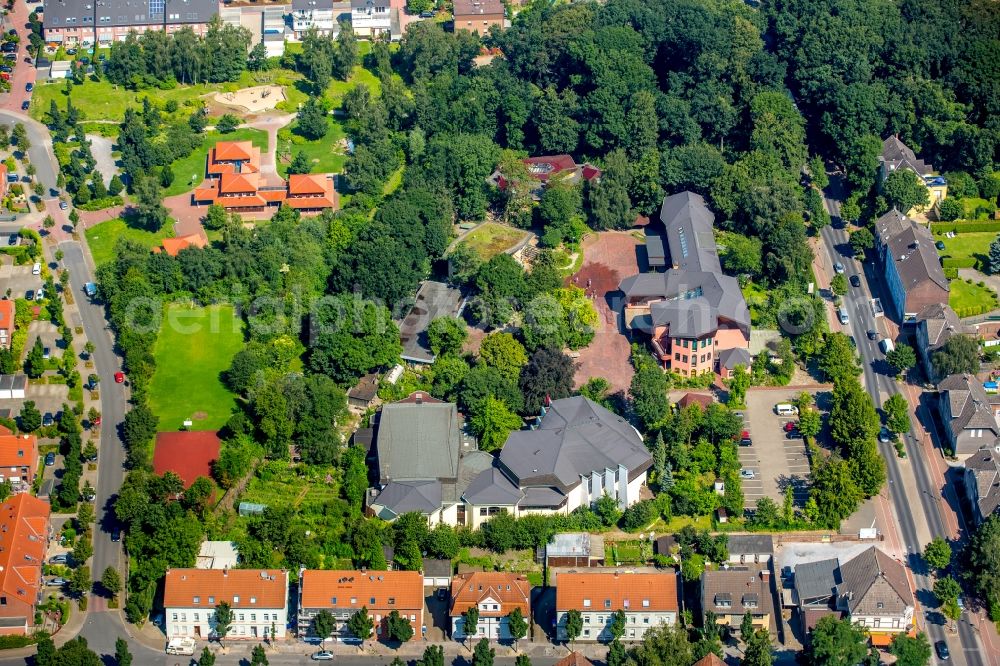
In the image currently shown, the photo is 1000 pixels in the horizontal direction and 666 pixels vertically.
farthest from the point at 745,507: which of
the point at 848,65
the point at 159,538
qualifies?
the point at 848,65

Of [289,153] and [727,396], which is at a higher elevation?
[289,153]

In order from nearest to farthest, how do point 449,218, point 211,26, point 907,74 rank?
point 449,218, point 907,74, point 211,26

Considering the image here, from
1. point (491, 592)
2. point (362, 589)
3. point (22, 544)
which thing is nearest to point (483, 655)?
point (491, 592)

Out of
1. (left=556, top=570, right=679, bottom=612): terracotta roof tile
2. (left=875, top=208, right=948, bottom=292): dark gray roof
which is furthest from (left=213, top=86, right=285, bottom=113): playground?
(left=556, top=570, right=679, bottom=612): terracotta roof tile

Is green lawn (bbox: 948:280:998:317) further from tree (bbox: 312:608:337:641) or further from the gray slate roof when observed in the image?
tree (bbox: 312:608:337:641)

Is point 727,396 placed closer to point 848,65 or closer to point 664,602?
point 664,602

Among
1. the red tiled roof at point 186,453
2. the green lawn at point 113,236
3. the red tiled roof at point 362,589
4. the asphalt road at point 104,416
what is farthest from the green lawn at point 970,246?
the asphalt road at point 104,416
